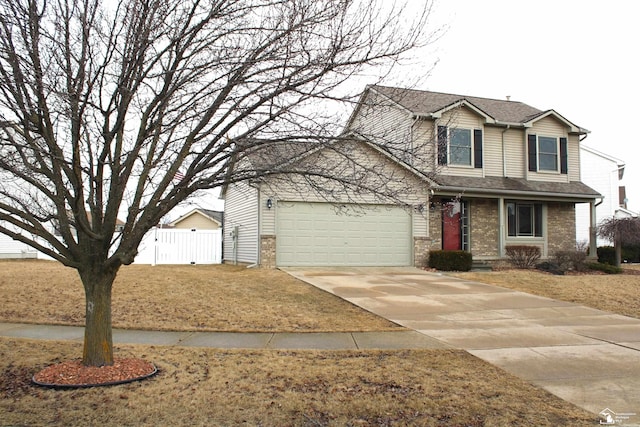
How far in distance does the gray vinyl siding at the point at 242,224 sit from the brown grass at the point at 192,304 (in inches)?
169

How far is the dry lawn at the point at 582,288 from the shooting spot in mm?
11766

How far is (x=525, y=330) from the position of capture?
29.4 ft

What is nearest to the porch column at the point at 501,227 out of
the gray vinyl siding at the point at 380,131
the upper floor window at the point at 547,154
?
the upper floor window at the point at 547,154

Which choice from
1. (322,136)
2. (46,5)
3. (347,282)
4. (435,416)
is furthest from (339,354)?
(347,282)

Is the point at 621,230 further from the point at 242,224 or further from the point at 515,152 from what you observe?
the point at 242,224

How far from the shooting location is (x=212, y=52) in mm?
5992

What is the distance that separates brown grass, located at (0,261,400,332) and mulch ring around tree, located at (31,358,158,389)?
254cm

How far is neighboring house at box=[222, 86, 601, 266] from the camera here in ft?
57.2

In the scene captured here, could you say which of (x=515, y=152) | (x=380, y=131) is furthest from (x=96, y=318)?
(x=515, y=152)

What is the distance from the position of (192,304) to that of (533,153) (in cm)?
1698

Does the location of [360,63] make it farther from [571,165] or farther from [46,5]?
[571,165]

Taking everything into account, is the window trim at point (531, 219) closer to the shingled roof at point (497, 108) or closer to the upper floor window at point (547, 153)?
the upper floor window at point (547, 153)

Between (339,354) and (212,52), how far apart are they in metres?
4.30

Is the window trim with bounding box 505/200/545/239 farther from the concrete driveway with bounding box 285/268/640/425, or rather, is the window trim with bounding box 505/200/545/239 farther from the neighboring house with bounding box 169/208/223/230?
the neighboring house with bounding box 169/208/223/230
